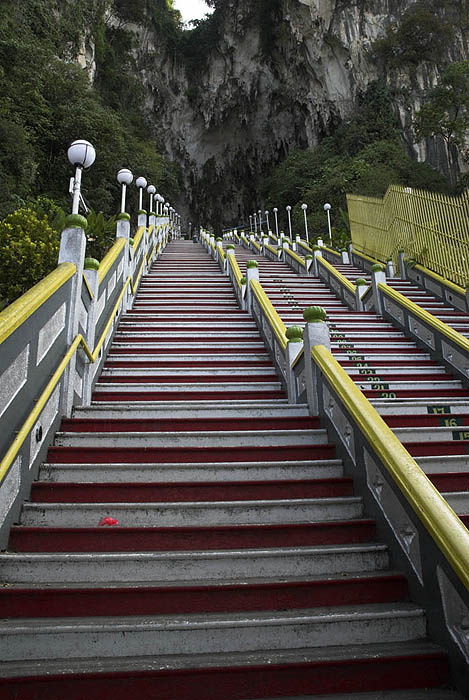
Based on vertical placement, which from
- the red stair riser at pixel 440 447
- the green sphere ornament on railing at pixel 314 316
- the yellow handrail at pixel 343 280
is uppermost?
the yellow handrail at pixel 343 280

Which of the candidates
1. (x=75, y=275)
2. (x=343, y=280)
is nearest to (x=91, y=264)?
(x=75, y=275)

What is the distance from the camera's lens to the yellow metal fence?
9547 millimetres

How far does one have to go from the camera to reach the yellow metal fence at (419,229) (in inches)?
376

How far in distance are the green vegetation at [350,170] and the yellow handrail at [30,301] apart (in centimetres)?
2106

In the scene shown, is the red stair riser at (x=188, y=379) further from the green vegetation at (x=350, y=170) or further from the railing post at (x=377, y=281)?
the green vegetation at (x=350, y=170)

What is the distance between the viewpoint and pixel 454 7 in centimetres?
3216

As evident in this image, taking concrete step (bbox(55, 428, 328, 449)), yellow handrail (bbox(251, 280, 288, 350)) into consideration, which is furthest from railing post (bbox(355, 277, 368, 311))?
concrete step (bbox(55, 428, 328, 449))

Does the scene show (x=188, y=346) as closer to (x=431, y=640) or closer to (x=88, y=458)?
(x=88, y=458)

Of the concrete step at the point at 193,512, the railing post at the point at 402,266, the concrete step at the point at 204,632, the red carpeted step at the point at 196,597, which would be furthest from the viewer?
the railing post at the point at 402,266

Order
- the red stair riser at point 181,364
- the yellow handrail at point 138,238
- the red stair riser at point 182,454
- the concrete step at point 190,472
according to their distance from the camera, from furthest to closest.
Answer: the yellow handrail at point 138,238
the red stair riser at point 181,364
the red stair riser at point 182,454
the concrete step at point 190,472

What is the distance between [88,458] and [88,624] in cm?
151

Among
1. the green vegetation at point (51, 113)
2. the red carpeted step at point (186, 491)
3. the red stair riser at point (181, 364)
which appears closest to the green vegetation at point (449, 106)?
the green vegetation at point (51, 113)

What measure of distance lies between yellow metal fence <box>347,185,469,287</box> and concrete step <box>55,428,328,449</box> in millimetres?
6899

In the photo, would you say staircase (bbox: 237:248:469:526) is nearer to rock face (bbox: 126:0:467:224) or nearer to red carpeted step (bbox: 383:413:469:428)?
red carpeted step (bbox: 383:413:469:428)
